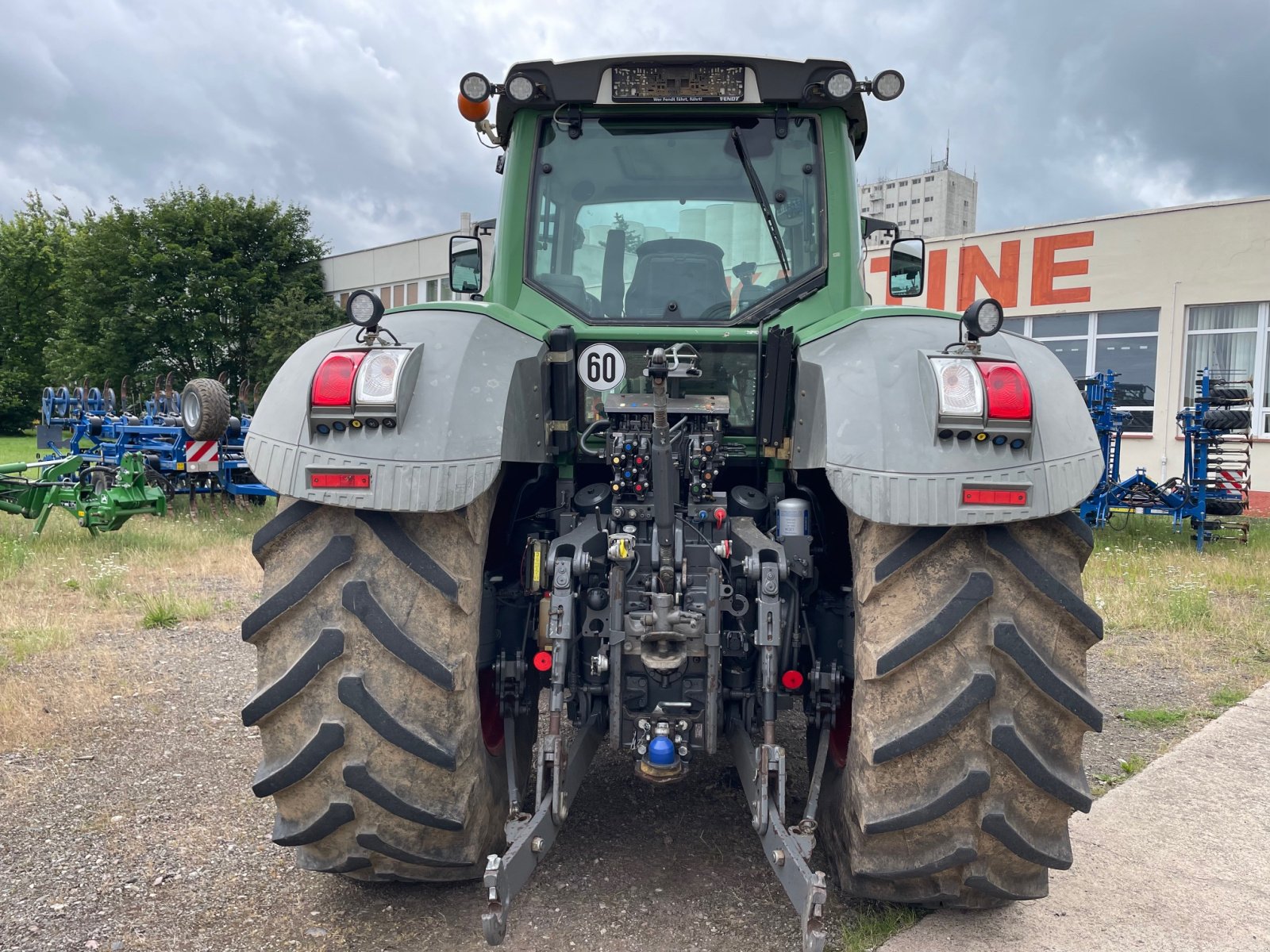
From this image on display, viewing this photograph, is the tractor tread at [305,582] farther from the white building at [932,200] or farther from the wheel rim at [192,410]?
the white building at [932,200]

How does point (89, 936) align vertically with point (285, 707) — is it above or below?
below

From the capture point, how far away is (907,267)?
4281 millimetres

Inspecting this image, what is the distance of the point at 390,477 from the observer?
7.72 ft

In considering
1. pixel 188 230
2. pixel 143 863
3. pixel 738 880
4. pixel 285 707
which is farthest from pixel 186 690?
pixel 188 230

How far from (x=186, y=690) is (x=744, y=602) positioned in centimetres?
370

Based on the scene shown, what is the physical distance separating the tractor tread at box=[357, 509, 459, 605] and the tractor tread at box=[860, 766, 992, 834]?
1.22 m

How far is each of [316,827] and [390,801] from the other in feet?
0.72

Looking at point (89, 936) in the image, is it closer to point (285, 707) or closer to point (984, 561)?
point (285, 707)

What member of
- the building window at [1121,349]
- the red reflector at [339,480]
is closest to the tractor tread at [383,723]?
the red reflector at [339,480]

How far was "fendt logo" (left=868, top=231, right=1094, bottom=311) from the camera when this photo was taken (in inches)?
690

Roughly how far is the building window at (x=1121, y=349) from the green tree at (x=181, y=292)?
20.8 m

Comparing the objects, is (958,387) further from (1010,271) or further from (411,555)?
(1010,271)

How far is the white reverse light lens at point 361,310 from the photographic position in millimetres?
2480

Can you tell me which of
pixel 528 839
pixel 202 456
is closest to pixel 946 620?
pixel 528 839
